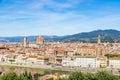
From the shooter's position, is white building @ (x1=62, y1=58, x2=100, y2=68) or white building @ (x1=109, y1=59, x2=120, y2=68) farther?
white building @ (x1=62, y1=58, x2=100, y2=68)

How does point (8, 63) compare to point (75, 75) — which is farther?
point (8, 63)

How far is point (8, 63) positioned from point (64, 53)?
6263mm

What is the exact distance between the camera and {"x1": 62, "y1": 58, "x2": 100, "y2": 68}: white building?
2555cm

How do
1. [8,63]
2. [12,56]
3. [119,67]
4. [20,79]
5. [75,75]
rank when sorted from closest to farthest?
[20,79] → [75,75] → [119,67] → [8,63] → [12,56]

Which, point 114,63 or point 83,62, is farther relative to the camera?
point 83,62

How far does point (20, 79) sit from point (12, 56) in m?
20.7

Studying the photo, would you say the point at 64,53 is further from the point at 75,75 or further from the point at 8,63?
the point at 75,75

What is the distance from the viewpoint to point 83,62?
26.2 metres

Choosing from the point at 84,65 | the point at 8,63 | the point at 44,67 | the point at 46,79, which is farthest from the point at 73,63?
the point at 46,79

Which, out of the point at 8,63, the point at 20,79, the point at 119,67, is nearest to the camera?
the point at 20,79

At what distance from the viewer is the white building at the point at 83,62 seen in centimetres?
2555

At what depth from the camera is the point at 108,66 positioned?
81.5 ft

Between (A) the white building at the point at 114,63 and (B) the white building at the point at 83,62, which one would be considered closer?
(A) the white building at the point at 114,63

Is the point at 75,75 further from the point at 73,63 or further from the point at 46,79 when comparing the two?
the point at 73,63
